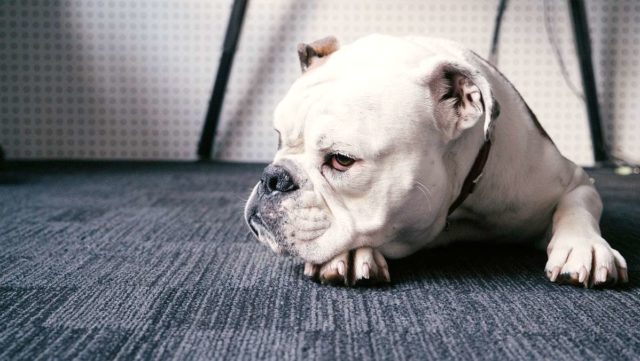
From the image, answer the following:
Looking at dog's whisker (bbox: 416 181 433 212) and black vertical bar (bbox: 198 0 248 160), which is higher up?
dog's whisker (bbox: 416 181 433 212)

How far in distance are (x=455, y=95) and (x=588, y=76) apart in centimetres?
219

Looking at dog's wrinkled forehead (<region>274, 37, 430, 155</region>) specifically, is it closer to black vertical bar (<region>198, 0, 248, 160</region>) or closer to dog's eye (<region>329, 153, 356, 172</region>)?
dog's eye (<region>329, 153, 356, 172</region>)

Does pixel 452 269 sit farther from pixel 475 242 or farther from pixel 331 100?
pixel 331 100

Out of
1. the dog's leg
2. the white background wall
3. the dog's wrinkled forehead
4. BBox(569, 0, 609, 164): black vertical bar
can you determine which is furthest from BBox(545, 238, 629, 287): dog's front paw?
the white background wall

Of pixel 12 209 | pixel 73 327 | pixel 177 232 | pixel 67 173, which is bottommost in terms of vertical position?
pixel 67 173

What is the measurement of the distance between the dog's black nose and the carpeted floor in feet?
0.47

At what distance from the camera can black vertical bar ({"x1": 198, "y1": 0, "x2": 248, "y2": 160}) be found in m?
2.87

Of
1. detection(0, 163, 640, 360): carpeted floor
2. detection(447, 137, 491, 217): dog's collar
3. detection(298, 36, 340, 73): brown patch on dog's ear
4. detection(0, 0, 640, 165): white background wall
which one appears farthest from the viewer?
detection(0, 0, 640, 165): white background wall

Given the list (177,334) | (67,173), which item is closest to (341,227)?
(177,334)

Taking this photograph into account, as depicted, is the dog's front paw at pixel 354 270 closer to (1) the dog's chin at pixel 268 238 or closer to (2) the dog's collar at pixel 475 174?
(1) the dog's chin at pixel 268 238

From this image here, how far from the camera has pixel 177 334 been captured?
0.72 meters

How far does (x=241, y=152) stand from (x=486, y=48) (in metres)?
1.37

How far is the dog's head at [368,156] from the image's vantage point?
3.01ft

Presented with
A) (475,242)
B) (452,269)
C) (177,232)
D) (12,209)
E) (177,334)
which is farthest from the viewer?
(12,209)
